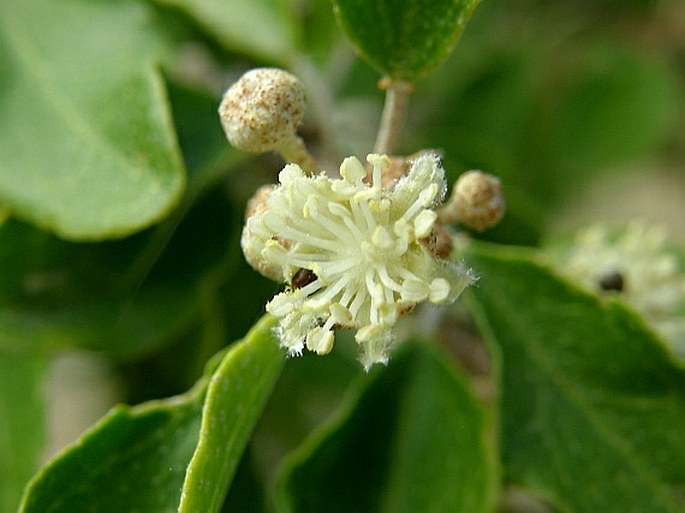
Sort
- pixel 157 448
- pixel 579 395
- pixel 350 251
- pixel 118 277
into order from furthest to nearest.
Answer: pixel 118 277
pixel 579 395
pixel 157 448
pixel 350 251

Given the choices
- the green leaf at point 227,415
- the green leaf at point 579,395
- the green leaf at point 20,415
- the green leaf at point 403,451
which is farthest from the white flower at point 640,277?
the green leaf at point 20,415

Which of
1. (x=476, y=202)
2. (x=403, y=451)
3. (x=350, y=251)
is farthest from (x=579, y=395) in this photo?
(x=350, y=251)

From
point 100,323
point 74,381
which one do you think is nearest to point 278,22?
point 100,323

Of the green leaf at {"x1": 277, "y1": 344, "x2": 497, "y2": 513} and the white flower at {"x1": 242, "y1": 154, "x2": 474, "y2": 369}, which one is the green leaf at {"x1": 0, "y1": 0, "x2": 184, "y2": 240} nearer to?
the white flower at {"x1": 242, "y1": 154, "x2": 474, "y2": 369}

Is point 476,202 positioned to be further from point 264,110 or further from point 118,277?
point 118,277

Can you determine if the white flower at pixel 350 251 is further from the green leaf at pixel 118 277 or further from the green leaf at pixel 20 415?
the green leaf at pixel 20 415

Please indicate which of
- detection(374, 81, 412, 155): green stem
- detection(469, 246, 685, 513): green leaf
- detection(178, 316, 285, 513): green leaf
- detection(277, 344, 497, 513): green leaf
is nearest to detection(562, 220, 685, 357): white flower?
detection(469, 246, 685, 513): green leaf
